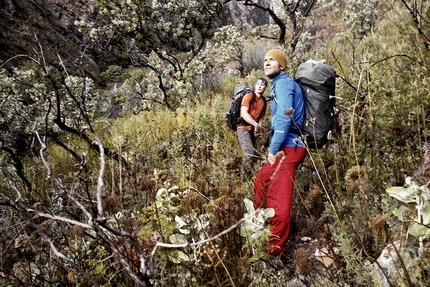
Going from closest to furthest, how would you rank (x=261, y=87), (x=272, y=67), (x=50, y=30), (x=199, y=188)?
(x=199, y=188)
(x=272, y=67)
(x=261, y=87)
(x=50, y=30)

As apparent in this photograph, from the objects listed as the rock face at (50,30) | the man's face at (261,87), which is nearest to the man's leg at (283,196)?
the man's face at (261,87)

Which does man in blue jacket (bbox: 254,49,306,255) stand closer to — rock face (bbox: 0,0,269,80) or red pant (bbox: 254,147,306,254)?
red pant (bbox: 254,147,306,254)

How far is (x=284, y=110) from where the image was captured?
310 cm

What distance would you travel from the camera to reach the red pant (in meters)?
2.88

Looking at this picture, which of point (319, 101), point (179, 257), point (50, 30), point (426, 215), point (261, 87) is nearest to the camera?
point (426, 215)

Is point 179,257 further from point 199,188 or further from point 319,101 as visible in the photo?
point 319,101

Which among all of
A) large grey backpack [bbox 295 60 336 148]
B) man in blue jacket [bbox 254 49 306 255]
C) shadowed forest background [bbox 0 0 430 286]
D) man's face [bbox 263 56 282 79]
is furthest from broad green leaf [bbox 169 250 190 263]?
man's face [bbox 263 56 282 79]

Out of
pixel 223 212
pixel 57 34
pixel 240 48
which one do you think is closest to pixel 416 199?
pixel 223 212

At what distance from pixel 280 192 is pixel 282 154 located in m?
0.37

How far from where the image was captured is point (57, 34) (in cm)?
2177

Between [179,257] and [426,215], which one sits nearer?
[426,215]

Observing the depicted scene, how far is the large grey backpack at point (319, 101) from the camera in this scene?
313 cm

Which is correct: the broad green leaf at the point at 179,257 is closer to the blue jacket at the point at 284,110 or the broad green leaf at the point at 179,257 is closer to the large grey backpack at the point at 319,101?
the blue jacket at the point at 284,110

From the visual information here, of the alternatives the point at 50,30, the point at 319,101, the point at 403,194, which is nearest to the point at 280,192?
the point at 319,101
